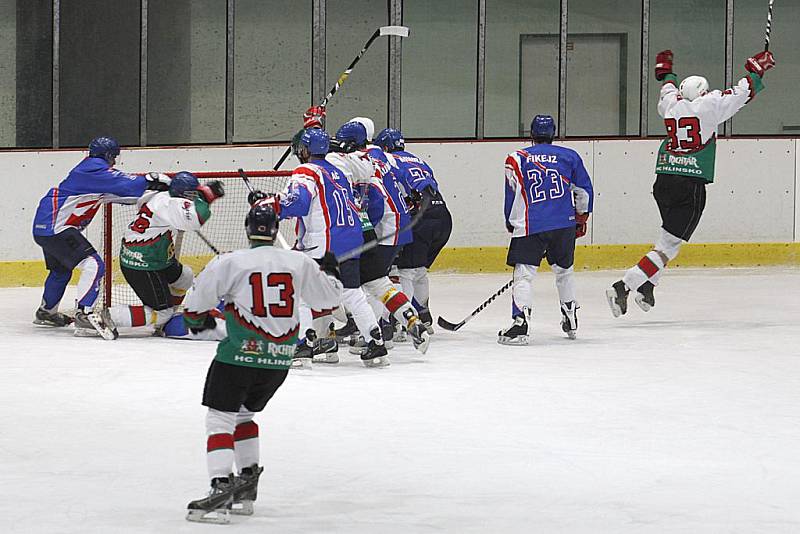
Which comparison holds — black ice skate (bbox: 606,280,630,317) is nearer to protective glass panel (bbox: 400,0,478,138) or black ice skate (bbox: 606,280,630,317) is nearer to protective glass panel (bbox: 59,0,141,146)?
protective glass panel (bbox: 400,0,478,138)

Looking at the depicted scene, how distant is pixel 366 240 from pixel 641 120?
17.9ft

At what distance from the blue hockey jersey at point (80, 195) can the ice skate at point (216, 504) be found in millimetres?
4288

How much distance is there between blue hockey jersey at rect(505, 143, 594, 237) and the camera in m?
7.66

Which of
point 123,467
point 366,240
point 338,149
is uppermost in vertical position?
point 338,149

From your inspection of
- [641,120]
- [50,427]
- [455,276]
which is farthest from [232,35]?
[50,427]

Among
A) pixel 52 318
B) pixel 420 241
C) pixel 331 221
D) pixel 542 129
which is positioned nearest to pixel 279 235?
pixel 331 221

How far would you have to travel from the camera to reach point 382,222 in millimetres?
7441

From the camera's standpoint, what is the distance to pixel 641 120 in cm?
1194

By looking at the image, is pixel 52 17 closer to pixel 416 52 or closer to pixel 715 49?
pixel 416 52

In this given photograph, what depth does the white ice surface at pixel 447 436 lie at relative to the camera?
403 cm

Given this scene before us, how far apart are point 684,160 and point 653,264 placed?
2.39 feet

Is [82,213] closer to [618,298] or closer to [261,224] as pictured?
[618,298]

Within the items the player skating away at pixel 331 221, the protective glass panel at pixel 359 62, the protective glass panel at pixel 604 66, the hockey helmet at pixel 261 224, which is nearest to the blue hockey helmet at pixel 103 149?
the player skating away at pixel 331 221

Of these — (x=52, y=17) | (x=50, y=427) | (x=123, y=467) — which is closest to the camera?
(x=123, y=467)
